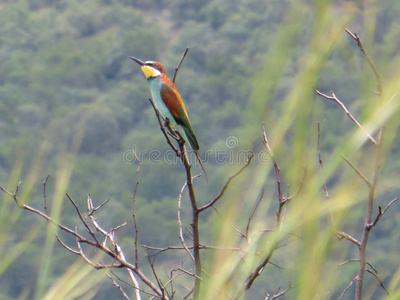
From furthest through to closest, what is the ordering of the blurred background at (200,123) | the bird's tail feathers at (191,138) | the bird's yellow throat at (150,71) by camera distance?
the bird's yellow throat at (150,71)
the bird's tail feathers at (191,138)
the blurred background at (200,123)

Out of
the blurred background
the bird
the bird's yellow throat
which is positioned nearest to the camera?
the blurred background

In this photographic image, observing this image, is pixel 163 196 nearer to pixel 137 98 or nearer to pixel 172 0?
pixel 137 98

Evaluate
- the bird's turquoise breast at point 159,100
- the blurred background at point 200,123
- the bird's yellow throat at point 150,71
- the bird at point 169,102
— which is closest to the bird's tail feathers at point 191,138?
the bird at point 169,102

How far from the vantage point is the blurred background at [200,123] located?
0.89 meters

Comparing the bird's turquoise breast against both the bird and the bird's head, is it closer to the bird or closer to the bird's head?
the bird

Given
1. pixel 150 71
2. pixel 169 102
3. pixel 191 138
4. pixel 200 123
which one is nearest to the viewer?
pixel 191 138

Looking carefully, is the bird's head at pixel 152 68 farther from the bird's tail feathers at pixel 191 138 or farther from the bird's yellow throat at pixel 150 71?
the bird's tail feathers at pixel 191 138

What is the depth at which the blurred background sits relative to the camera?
890 mm

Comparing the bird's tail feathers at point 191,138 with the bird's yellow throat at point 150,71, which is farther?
the bird's yellow throat at point 150,71

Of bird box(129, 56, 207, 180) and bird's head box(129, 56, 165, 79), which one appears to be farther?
bird's head box(129, 56, 165, 79)

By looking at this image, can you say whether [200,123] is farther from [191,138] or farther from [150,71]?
[191,138]

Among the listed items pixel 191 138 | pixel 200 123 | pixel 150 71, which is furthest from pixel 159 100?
pixel 200 123

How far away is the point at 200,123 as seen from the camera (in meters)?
16.1

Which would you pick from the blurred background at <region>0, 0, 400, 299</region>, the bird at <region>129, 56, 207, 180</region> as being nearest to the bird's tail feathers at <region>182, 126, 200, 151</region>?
the bird at <region>129, 56, 207, 180</region>
